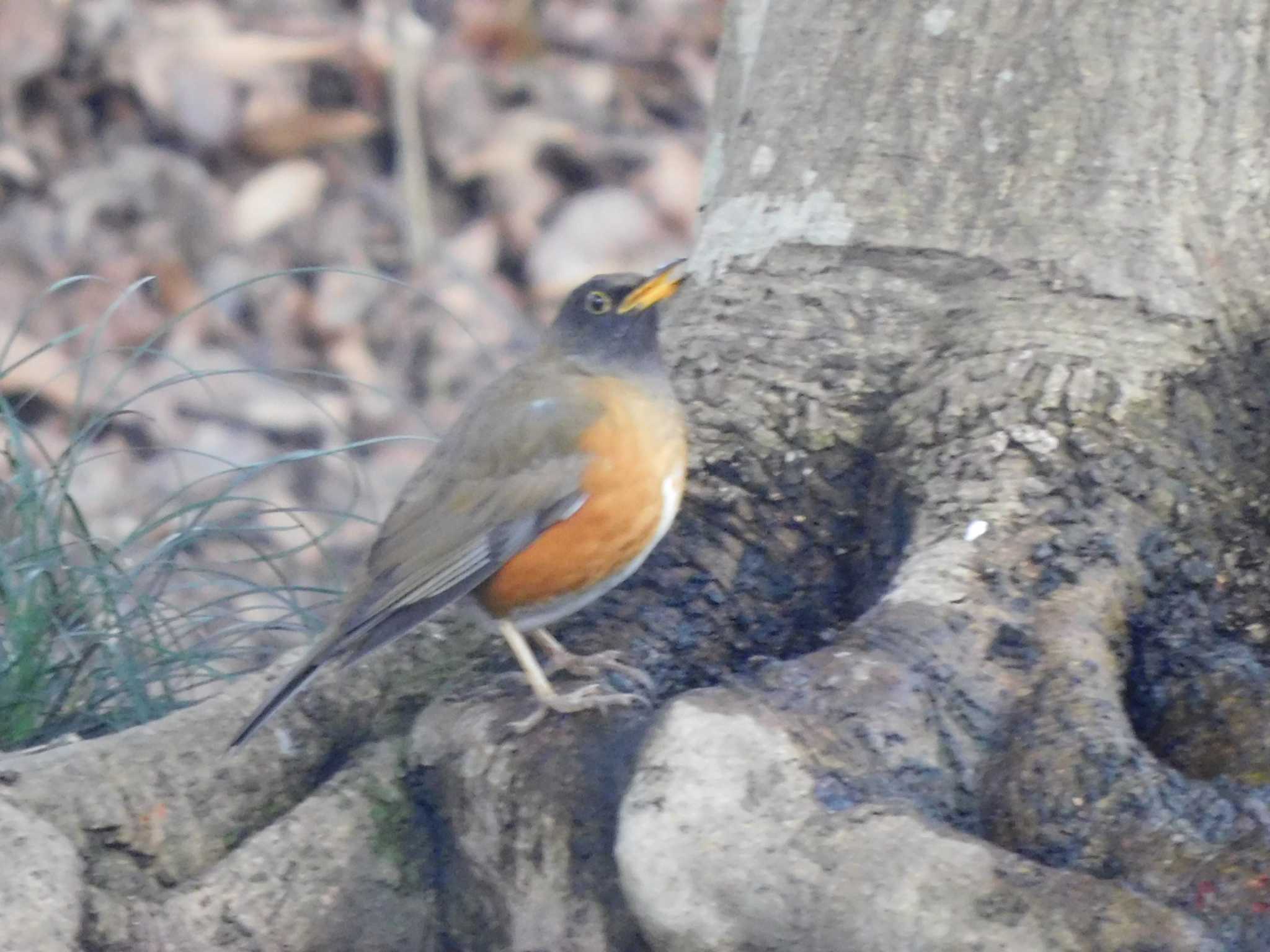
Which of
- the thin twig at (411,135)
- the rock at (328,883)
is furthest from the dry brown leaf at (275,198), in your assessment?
the rock at (328,883)

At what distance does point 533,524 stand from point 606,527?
0.41 feet

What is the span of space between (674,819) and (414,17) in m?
5.65

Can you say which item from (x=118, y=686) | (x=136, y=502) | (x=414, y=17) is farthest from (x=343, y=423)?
(x=118, y=686)

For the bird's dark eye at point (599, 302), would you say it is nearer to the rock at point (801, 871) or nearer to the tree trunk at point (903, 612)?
the tree trunk at point (903, 612)

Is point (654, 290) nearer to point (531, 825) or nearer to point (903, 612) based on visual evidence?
point (903, 612)

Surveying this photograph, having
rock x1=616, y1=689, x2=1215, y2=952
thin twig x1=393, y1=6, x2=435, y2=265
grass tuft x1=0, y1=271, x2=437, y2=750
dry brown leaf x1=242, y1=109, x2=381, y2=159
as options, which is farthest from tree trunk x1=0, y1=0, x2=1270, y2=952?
dry brown leaf x1=242, y1=109, x2=381, y2=159

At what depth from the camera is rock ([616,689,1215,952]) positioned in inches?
76.7

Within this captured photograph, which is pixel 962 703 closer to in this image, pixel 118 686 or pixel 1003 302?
pixel 1003 302

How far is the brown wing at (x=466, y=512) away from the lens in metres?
2.64

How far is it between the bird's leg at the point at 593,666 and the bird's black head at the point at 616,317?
0.55 metres

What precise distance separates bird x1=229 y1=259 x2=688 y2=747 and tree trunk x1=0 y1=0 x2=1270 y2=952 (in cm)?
14

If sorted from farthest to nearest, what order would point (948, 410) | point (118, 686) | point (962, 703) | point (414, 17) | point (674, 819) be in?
1. point (414, 17)
2. point (118, 686)
3. point (948, 410)
4. point (962, 703)
5. point (674, 819)

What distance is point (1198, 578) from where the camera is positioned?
8.75 feet

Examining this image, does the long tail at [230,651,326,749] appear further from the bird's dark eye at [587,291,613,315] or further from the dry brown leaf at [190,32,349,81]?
the dry brown leaf at [190,32,349,81]
